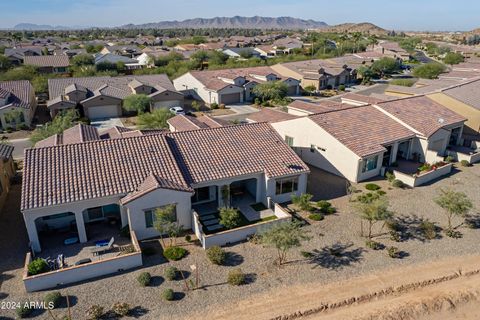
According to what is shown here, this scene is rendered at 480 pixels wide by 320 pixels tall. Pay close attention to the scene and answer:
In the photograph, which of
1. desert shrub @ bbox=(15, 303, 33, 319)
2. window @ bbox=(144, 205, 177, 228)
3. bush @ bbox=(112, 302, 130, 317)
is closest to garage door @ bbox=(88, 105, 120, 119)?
window @ bbox=(144, 205, 177, 228)

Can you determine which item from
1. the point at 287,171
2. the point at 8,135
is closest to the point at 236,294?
the point at 287,171

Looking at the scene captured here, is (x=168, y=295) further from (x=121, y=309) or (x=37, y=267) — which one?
(x=37, y=267)

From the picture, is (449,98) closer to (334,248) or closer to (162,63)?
(334,248)

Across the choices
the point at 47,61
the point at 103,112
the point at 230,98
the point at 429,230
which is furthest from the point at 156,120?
the point at 47,61

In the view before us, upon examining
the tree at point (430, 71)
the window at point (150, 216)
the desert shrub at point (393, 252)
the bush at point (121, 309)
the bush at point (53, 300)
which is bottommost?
the desert shrub at point (393, 252)

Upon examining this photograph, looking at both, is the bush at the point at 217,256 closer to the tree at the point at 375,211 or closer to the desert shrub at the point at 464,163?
the tree at the point at 375,211

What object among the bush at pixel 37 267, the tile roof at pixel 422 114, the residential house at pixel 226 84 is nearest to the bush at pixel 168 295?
the bush at pixel 37 267
